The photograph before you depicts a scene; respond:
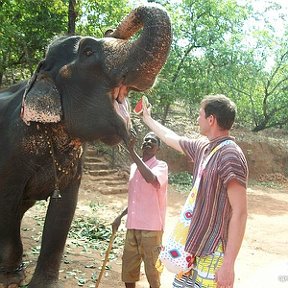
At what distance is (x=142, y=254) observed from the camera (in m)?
4.04

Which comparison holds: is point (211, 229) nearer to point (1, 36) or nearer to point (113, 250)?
point (113, 250)

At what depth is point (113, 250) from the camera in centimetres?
560

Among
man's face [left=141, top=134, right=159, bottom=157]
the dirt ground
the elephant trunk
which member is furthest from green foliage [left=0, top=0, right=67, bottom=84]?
the elephant trunk

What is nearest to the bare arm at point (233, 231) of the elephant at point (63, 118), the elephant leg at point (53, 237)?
the elephant at point (63, 118)

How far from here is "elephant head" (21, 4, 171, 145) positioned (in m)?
2.79

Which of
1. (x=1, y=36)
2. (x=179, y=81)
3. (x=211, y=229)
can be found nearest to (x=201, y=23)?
(x=179, y=81)

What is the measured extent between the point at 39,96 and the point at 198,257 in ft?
5.09

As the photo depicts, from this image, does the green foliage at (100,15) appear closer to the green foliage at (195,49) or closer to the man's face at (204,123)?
the green foliage at (195,49)

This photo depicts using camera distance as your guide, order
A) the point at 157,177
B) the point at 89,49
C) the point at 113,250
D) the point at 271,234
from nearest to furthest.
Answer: the point at 89,49, the point at 157,177, the point at 113,250, the point at 271,234

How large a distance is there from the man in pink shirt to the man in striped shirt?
1111mm

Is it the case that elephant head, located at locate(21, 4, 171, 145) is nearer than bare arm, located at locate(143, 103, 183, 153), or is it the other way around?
elephant head, located at locate(21, 4, 171, 145)

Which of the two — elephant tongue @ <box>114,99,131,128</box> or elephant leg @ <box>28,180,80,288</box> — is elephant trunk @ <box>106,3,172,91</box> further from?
elephant leg @ <box>28,180,80,288</box>

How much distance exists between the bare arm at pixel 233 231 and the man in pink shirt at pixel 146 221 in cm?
141

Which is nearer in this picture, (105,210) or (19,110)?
(19,110)
